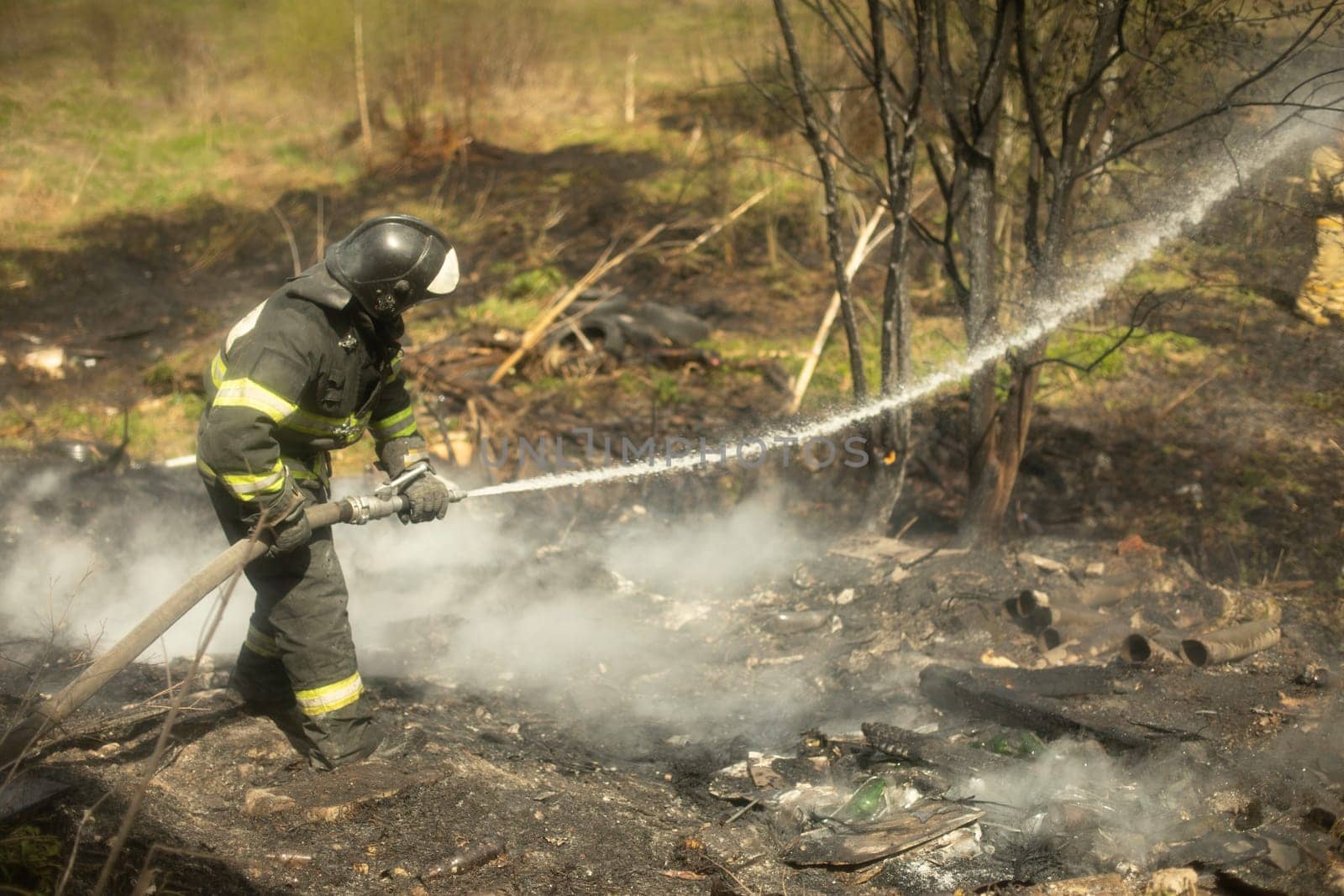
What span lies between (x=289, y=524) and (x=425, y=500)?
0.61 meters

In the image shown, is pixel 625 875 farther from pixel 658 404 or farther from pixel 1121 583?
pixel 658 404

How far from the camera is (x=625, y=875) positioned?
10.3 feet

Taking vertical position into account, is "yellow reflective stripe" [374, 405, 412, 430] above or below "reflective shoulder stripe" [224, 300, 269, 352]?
below

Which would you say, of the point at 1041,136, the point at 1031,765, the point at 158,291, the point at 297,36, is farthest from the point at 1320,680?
the point at 297,36

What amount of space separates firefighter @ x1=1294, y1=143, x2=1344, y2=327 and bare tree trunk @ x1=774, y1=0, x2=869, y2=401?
6.97 feet

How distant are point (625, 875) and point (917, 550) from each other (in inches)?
110

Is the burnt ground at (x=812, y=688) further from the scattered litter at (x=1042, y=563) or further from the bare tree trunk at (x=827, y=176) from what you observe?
the bare tree trunk at (x=827, y=176)

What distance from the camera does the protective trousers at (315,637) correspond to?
3611 mm

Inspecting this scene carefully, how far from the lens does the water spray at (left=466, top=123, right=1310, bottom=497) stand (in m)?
4.50

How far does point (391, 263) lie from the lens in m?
3.44

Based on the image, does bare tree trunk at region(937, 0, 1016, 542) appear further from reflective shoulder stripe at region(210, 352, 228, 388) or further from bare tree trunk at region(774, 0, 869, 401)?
reflective shoulder stripe at region(210, 352, 228, 388)

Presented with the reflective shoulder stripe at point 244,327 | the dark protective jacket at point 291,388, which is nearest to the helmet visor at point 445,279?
the dark protective jacket at point 291,388

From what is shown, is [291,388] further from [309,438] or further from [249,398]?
[309,438]

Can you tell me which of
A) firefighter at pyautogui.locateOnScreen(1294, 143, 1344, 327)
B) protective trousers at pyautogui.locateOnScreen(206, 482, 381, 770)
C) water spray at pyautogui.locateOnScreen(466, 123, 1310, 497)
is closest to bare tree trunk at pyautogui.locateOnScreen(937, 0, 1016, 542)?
water spray at pyautogui.locateOnScreen(466, 123, 1310, 497)
